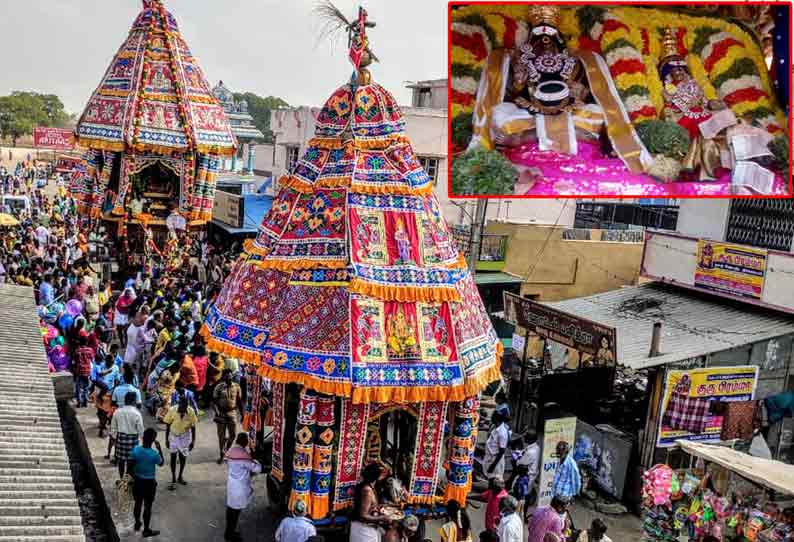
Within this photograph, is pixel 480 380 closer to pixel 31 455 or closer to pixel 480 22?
pixel 480 22

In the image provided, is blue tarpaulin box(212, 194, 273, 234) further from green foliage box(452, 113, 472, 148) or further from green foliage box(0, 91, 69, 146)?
green foliage box(0, 91, 69, 146)

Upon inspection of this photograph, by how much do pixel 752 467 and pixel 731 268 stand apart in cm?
498

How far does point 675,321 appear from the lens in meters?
12.1

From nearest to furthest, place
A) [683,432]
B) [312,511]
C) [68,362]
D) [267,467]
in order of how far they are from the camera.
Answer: [312,511] < [267,467] < [683,432] < [68,362]

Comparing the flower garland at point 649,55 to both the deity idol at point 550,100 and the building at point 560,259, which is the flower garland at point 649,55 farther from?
the building at point 560,259

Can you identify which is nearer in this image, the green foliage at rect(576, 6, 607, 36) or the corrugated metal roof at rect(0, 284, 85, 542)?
the corrugated metal roof at rect(0, 284, 85, 542)

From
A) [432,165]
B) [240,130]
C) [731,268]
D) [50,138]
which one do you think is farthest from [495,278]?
[50,138]

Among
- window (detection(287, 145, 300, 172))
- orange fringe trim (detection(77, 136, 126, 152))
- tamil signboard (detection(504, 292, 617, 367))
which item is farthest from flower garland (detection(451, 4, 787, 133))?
window (detection(287, 145, 300, 172))

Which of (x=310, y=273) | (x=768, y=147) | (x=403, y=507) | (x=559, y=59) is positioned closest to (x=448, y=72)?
(x=559, y=59)

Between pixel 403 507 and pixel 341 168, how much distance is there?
3742mm

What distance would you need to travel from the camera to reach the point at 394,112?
8633 mm

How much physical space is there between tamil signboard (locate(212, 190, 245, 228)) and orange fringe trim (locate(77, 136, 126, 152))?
546cm

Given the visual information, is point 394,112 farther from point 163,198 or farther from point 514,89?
point 163,198

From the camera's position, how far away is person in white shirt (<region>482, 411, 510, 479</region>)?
1014 centimetres
